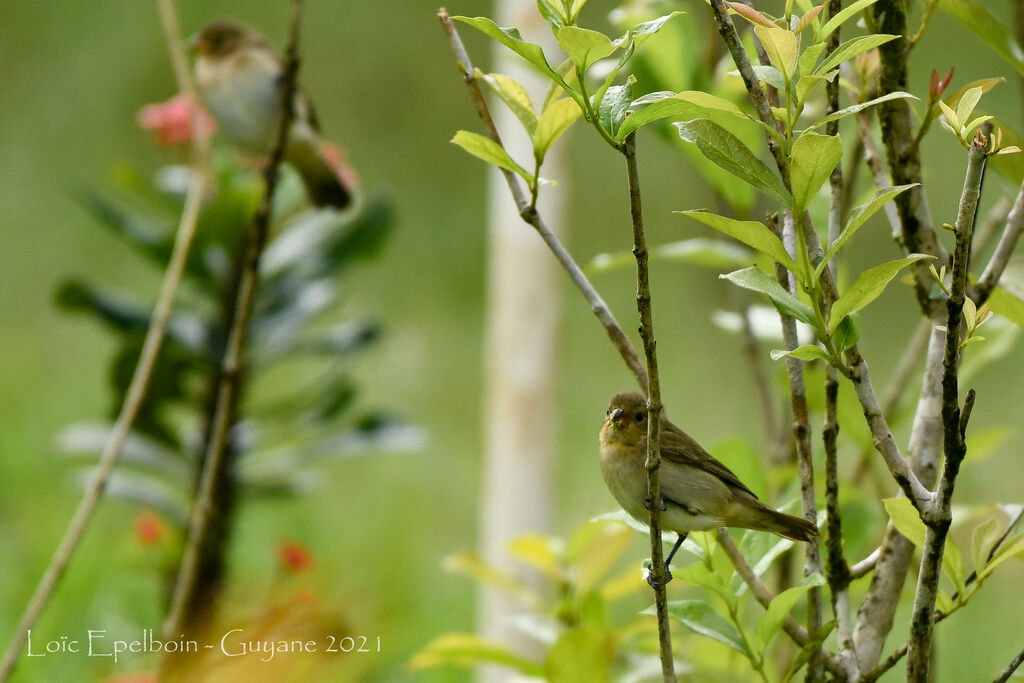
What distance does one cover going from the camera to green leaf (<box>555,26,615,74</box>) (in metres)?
0.48

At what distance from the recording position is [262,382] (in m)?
3.12

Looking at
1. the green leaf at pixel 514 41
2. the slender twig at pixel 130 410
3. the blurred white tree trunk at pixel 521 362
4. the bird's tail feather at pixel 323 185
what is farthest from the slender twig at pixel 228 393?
the bird's tail feather at pixel 323 185

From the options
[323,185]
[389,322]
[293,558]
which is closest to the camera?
[293,558]

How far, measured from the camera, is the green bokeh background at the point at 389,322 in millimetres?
1853

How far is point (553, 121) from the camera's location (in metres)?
0.55

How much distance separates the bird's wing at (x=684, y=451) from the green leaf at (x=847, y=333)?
1.06 ft

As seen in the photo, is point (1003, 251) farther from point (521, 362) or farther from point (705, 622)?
point (521, 362)

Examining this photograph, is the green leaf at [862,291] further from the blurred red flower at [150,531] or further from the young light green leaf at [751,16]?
the blurred red flower at [150,531]

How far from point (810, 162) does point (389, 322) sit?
10.1 feet

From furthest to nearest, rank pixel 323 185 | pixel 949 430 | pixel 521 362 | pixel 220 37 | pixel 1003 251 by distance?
pixel 220 37, pixel 323 185, pixel 521 362, pixel 1003 251, pixel 949 430

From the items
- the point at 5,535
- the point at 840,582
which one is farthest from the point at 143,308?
the point at 840,582

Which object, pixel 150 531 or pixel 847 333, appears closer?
pixel 847 333

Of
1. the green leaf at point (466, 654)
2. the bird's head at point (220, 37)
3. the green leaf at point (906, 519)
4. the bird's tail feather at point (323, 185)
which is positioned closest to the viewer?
the green leaf at point (906, 519)

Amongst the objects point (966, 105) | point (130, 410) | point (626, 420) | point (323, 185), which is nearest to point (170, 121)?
point (323, 185)
